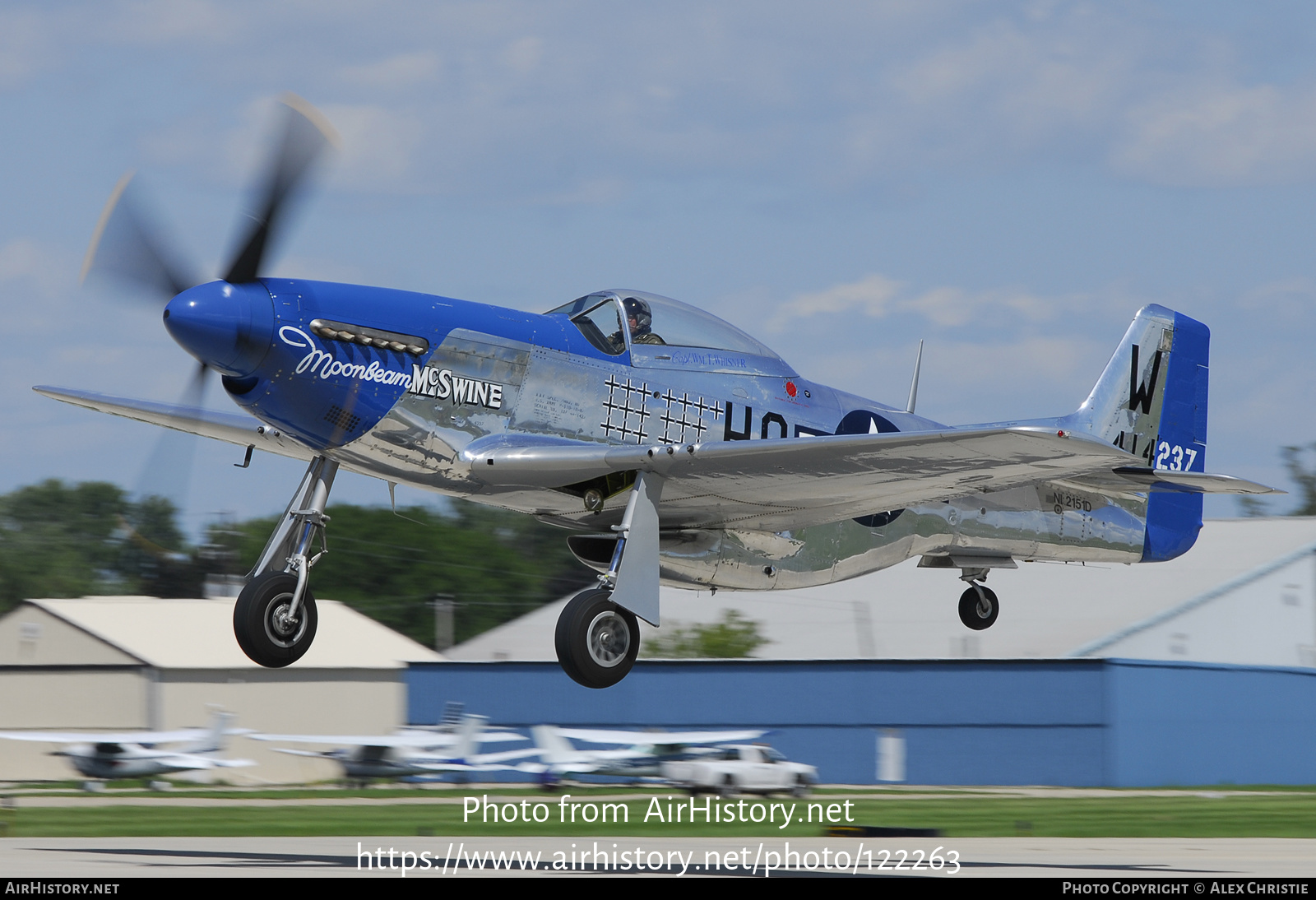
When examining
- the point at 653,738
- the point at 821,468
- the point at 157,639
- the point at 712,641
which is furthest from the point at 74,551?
the point at 821,468

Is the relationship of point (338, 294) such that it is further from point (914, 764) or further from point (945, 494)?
point (914, 764)

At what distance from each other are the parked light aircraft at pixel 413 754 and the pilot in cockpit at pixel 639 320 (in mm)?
20501

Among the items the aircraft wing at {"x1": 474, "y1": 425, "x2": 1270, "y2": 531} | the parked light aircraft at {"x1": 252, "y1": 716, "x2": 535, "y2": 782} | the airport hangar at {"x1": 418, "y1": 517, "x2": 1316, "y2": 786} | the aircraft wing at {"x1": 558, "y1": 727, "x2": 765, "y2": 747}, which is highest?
the aircraft wing at {"x1": 474, "y1": 425, "x2": 1270, "y2": 531}

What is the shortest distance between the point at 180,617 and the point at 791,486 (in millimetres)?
31455

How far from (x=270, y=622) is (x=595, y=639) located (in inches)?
101

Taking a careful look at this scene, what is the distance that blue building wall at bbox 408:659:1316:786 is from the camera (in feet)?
110

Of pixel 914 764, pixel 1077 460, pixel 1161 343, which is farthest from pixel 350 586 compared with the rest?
pixel 1077 460

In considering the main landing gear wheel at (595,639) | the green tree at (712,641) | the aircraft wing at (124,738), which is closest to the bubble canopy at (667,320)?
the main landing gear wheel at (595,639)

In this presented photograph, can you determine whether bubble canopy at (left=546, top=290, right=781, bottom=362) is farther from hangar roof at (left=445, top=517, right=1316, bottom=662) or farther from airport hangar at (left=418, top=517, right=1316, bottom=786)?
hangar roof at (left=445, top=517, right=1316, bottom=662)

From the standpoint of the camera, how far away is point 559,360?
488 inches

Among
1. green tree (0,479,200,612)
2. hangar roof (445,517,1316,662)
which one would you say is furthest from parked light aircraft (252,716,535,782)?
green tree (0,479,200,612)

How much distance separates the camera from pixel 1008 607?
40.6 metres

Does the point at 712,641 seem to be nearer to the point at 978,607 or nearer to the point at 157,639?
the point at 157,639

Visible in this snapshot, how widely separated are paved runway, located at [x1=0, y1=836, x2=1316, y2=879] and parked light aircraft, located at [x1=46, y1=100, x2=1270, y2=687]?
10.9ft
